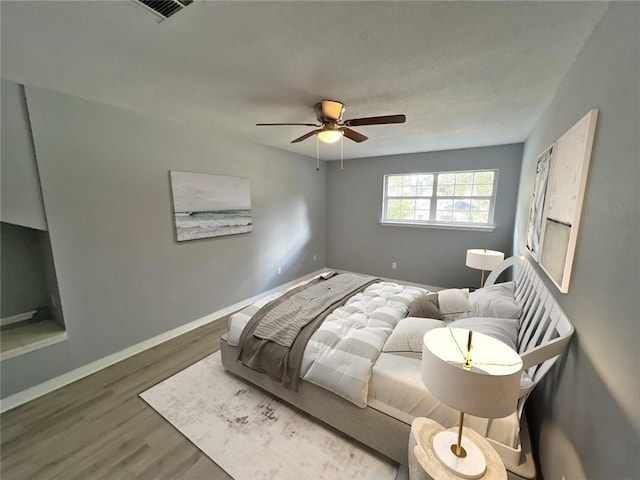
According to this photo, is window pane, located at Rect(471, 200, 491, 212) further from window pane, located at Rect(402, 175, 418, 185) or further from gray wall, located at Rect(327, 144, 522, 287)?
window pane, located at Rect(402, 175, 418, 185)

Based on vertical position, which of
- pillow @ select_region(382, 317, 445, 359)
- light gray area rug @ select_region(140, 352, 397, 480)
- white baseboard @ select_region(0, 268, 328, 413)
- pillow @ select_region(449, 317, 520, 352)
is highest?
pillow @ select_region(449, 317, 520, 352)

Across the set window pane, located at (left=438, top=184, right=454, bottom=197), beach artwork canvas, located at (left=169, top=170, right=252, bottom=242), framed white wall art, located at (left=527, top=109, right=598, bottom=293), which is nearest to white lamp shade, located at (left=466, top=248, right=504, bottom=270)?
framed white wall art, located at (left=527, top=109, right=598, bottom=293)

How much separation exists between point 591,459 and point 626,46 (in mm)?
1556

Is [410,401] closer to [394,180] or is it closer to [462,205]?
[462,205]

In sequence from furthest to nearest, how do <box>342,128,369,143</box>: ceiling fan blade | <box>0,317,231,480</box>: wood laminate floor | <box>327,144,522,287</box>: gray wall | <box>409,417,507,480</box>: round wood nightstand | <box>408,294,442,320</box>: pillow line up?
<box>327,144,522,287</box>: gray wall < <box>342,128,369,143</box>: ceiling fan blade < <box>408,294,442,320</box>: pillow < <box>0,317,231,480</box>: wood laminate floor < <box>409,417,507,480</box>: round wood nightstand

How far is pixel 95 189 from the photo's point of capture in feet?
7.45

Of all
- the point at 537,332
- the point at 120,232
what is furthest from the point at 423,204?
the point at 120,232

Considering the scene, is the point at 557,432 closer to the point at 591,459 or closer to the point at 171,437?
the point at 591,459

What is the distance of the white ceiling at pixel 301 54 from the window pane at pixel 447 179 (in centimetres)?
186

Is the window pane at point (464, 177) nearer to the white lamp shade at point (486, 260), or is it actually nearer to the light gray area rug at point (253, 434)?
the white lamp shade at point (486, 260)

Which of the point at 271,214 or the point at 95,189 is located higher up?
the point at 95,189

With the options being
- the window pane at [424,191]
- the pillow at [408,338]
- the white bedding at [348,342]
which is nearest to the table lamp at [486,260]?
the white bedding at [348,342]

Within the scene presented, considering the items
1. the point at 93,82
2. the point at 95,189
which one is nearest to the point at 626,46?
the point at 93,82

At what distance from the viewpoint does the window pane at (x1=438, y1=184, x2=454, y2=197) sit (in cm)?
430
